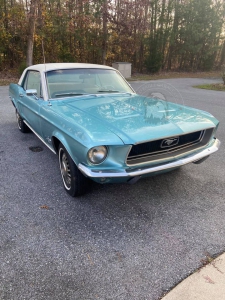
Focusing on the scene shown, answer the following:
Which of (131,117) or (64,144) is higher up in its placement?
(131,117)

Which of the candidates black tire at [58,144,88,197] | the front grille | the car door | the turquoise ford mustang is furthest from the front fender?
the car door

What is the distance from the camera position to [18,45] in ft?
53.4

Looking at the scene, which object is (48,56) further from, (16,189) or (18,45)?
(16,189)

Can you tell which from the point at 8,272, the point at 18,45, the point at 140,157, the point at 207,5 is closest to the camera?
the point at 8,272

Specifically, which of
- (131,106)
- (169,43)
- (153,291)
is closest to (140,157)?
(131,106)

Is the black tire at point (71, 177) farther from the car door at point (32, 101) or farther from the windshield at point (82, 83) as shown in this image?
the windshield at point (82, 83)

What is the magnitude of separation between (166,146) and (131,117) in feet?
1.70

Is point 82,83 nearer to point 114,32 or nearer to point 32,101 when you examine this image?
point 32,101

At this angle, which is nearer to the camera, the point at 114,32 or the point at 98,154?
the point at 98,154

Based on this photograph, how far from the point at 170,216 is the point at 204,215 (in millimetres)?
370

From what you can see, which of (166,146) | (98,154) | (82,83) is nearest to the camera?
(98,154)

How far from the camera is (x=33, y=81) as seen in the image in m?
4.27

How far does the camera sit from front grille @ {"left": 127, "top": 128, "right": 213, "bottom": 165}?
8.21 ft

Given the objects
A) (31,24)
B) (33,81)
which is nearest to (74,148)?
(33,81)
